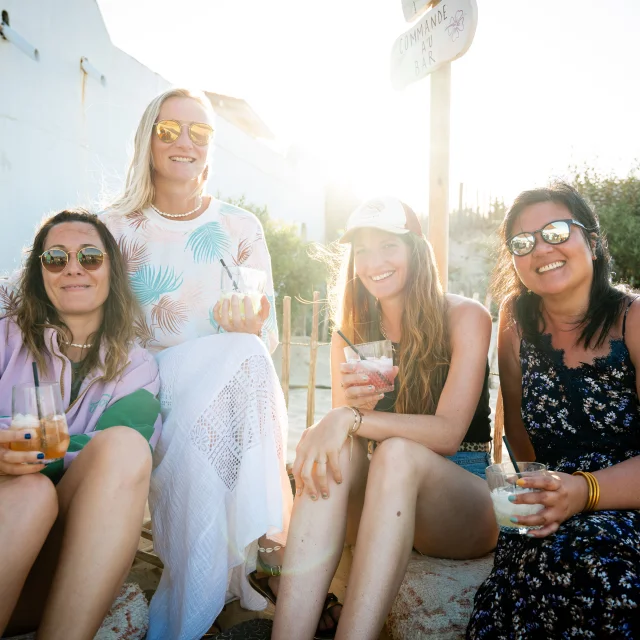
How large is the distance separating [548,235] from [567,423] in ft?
2.62

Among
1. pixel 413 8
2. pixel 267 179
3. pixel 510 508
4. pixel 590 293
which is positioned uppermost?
pixel 267 179

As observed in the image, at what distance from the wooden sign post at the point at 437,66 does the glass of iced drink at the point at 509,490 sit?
4.96 feet

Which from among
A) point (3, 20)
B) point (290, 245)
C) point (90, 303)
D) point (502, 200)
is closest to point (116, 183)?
point (3, 20)

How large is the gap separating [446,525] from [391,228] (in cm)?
136

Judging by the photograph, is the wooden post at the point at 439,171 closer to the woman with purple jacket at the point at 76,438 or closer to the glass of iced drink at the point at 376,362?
the glass of iced drink at the point at 376,362

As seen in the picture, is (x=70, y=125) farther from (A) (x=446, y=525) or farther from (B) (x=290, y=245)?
(A) (x=446, y=525)

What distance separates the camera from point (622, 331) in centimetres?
228

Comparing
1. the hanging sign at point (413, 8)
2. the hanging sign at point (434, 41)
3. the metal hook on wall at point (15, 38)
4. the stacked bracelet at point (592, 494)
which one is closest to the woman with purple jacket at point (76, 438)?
the stacked bracelet at point (592, 494)

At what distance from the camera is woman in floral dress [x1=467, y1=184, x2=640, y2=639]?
171 cm

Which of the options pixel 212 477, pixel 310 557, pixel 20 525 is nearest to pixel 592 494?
pixel 310 557

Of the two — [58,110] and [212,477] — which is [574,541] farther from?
[58,110]

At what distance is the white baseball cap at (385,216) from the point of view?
268cm

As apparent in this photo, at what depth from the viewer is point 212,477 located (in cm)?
236

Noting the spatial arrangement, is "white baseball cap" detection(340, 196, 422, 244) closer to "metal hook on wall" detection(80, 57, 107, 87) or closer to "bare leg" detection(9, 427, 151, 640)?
"bare leg" detection(9, 427, 151, 640)
